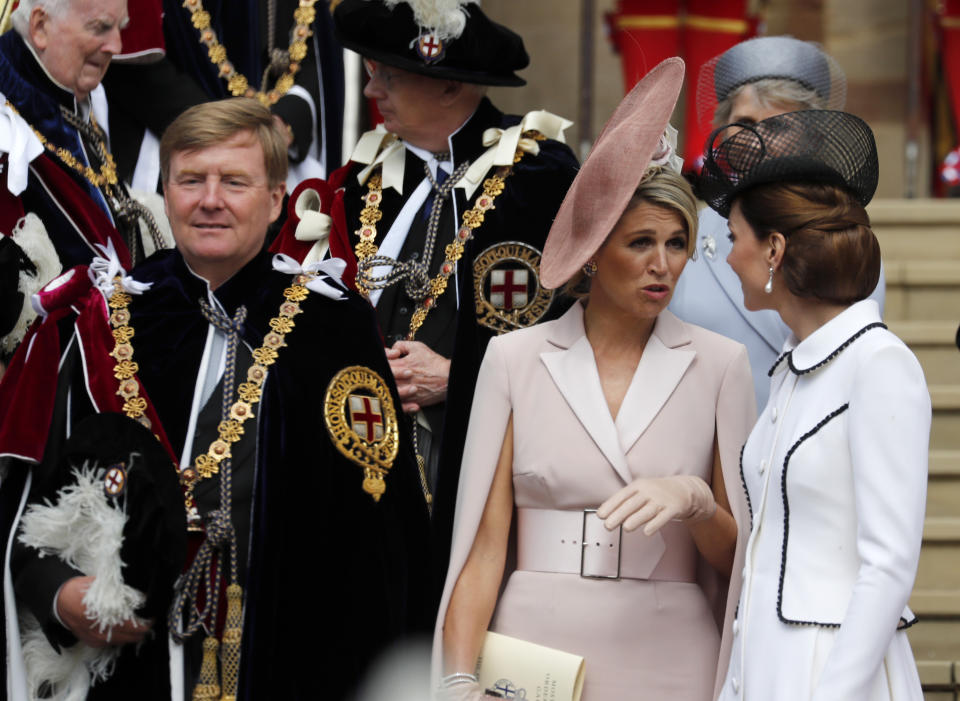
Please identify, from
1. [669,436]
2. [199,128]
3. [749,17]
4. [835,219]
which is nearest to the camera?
[835,219]

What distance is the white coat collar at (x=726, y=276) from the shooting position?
183 inches

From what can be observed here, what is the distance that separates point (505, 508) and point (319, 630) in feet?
1.71

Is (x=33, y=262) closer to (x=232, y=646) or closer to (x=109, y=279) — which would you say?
(x=109, y=279)

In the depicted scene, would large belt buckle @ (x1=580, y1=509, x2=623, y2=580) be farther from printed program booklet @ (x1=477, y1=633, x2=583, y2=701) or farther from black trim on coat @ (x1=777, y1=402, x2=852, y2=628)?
black trim on coat @ (x1=777, y1=402, x2=852, y2=628)

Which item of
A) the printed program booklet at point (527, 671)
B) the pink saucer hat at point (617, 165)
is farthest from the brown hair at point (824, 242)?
the printed program booklet at point (527, 671)

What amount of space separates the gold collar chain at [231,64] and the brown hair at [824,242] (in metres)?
3.46

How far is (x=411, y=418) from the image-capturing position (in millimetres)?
4723

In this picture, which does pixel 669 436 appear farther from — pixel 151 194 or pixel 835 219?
pixel 151 194

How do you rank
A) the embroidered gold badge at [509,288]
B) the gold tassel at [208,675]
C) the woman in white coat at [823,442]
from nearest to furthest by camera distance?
the woman in white coat at [823,442] → the gold tassel at [208,675] → the embroidered gold badge at [509,288]

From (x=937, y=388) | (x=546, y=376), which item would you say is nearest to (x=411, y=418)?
(x=546, y=376)

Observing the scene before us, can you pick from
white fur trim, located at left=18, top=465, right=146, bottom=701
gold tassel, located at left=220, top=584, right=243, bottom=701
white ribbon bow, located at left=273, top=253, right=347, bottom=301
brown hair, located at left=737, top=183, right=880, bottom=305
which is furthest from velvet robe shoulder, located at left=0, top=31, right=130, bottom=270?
brown hair, located at left=737, top=183, right=880, bottom=305

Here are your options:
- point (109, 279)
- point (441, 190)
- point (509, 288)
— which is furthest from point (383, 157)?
point (109, 279)

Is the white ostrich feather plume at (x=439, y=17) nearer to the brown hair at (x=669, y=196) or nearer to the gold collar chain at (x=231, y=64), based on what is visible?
the brown hair at (x=669, y=196)

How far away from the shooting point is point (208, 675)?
13.0 feet
